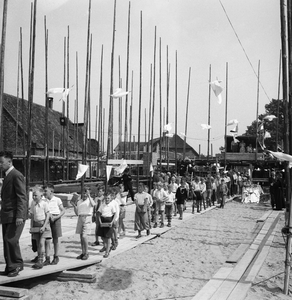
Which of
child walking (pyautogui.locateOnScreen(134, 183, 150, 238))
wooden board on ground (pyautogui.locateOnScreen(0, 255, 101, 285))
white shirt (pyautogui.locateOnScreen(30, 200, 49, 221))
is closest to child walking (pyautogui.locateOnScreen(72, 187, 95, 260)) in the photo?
wooden board on ground (pyautogui.locateOnScreen(0, 255, 101, 285))

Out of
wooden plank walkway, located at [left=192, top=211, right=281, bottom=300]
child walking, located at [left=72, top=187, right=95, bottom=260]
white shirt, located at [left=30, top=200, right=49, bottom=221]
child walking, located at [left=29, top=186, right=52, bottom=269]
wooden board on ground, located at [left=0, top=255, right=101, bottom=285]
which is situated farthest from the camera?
child walking, located at [left=72, top=187, right=95, bottom=260]

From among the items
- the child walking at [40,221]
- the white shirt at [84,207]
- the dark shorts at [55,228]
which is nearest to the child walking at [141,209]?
the white shirt at [84,207]

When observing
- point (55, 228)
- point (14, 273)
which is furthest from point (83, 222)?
point (14, 273)

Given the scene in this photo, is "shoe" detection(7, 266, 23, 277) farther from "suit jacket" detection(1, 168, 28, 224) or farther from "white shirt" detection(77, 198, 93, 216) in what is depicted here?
"white shirt" detection(77, 198, 93, 216)

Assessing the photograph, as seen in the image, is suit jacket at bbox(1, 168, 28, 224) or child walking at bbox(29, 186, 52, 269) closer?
suit jacket at bbox(1, 168, 28, 224)

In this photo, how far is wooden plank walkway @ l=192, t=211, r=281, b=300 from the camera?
21.3 feet

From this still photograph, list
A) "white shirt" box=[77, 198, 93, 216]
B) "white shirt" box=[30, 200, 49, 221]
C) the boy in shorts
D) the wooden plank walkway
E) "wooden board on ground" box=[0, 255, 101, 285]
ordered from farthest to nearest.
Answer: "white shirt" box=[77, 198, 93, 216], the boy in shorts, "white shirt" box=[30, 200, 49, 221], the wooden plank walkway, "wooden board on ground" box=[0, 255, 101, 285]

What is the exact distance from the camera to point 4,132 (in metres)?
32.0

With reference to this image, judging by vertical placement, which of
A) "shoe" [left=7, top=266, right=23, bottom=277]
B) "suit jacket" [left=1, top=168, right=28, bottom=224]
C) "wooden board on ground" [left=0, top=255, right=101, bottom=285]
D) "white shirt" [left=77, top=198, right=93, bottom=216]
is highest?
"suit jacket" [left=1, top=168, right=28, bottom=224]

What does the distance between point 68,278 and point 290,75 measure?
5.80 meters

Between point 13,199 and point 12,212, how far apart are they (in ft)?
0.65

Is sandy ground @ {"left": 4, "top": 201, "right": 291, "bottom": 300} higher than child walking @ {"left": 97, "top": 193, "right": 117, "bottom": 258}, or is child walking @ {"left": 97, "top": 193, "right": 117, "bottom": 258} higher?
child walking @ {"left": 97, "top": 193, "right": 117, "bottom": 258}

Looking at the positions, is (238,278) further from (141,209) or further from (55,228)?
(141,209)

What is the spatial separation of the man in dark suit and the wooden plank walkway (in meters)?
2.85
